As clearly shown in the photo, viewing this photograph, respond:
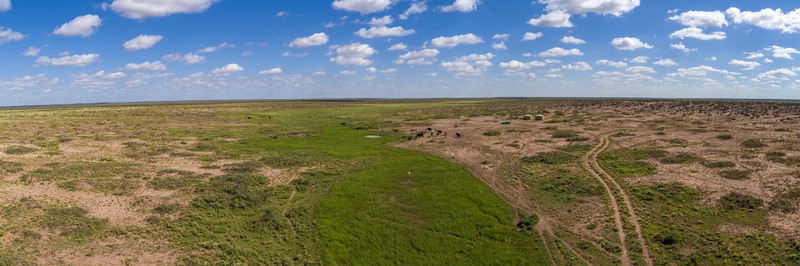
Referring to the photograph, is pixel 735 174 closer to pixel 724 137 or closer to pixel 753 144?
pixel 753 144

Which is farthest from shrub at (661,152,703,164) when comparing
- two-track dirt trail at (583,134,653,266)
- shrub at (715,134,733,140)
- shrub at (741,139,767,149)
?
shrub at (715,134,733,140)

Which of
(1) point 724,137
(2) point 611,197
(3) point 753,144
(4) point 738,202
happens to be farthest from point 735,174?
(1) point 724,137

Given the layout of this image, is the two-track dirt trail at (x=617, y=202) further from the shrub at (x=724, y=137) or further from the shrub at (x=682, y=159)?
the shrub at (x=724, y=137)

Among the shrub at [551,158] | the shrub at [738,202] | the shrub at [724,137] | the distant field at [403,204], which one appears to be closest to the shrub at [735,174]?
the distant field at [403,204]

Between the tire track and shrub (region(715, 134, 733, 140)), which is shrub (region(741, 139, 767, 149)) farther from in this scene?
the tire track

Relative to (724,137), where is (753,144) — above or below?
below

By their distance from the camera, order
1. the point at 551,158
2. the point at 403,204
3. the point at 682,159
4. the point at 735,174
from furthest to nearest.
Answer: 1. the point at 551,158
2. the point at 682,159
3. the point at 735,174
4. the point at 403,204

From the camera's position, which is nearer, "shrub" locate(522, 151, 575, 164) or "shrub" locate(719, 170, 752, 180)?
"shrub" locate(719, 170, 752, 180)

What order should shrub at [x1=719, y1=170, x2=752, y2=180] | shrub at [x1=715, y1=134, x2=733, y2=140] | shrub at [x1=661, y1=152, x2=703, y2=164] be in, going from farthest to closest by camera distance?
shrub at [x1=715, y1=134, x2=733, y2=140] < shrub at [x1=661, y1=152, x2=703, y2=164] < shrub at [x1=719, y1=170, x2=752, y2=180]
